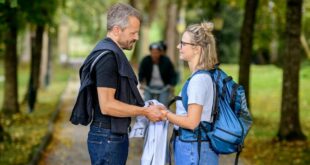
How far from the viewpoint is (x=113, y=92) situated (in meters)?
4.77

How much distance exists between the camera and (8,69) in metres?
19.4

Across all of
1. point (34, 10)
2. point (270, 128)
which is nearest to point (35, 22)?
point (34, 10)

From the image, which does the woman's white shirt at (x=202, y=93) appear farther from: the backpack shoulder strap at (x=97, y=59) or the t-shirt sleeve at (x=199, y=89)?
the backpack shoulder strap at (x=97, y=59)

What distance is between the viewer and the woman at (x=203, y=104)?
4863 millimetres

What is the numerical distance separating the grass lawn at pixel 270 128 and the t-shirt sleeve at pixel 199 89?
6646mm

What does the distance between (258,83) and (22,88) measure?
12647 mm

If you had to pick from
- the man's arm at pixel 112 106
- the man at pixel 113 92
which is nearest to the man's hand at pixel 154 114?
the man at pixel 113 92

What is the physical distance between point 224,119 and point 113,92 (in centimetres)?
83

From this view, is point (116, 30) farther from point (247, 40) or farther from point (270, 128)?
point (270, 128)

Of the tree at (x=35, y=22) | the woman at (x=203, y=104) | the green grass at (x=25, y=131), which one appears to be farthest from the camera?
the tree at (x=35, y=22)

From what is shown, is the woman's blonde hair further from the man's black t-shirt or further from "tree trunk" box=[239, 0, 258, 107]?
"tree trunk" box=[239, 0, 258, 107]

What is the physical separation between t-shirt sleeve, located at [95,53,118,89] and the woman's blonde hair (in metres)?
0.61

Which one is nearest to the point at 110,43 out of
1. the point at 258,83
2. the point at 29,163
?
the point at 29,163

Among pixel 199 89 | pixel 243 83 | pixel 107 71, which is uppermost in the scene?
pixel 107 71
